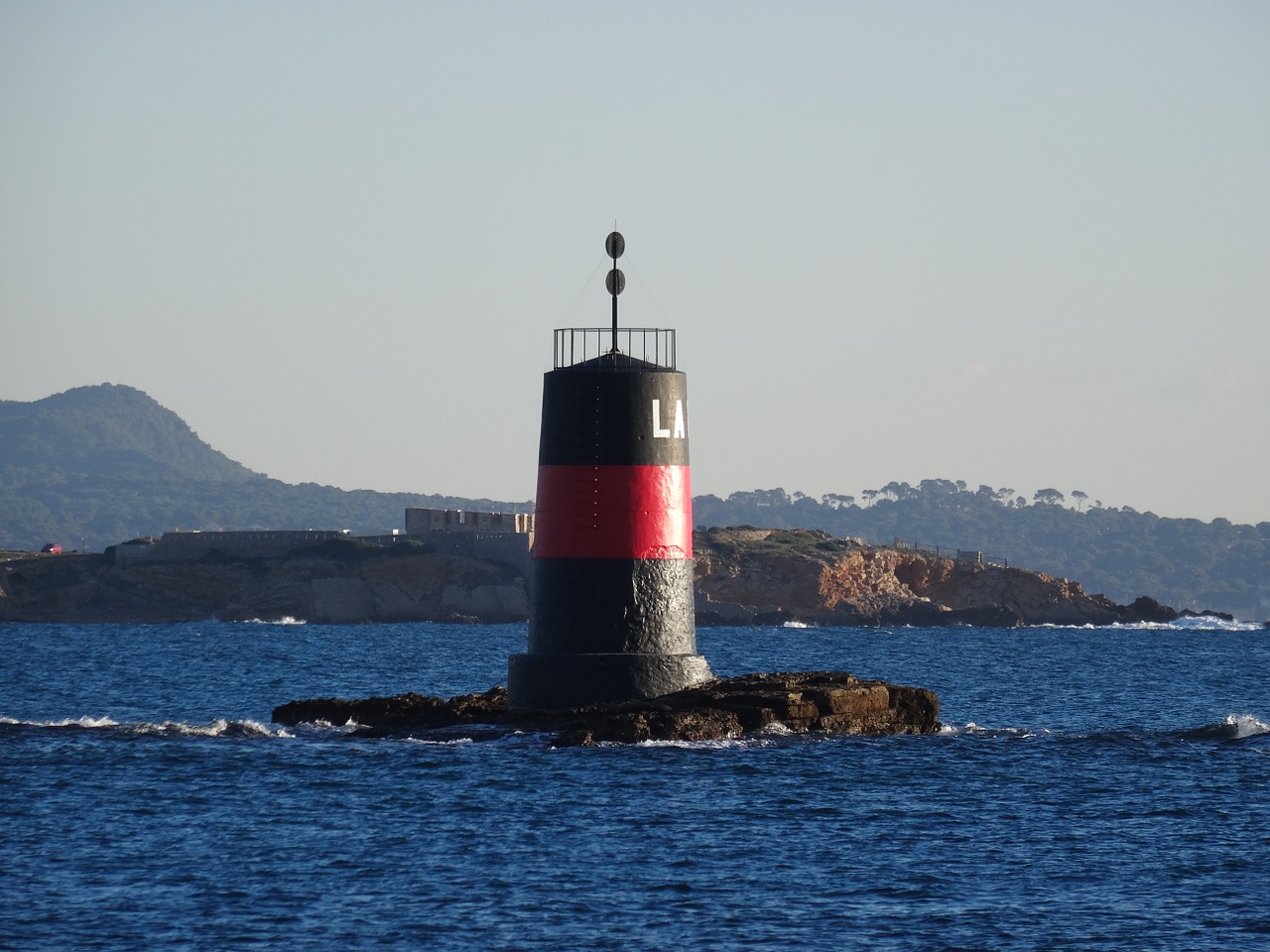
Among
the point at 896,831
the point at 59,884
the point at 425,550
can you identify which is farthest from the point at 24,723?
the point at 425,550

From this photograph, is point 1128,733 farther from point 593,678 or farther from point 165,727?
point 165,727

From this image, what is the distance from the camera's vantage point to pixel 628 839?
917 inches

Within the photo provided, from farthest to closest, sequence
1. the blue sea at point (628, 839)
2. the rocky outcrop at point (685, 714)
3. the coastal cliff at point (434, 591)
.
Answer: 1. the coastal cliff at point (434, 591)
2. the rocky outcrop at point (685, 714)
3. the blue sea at point (628, 839)

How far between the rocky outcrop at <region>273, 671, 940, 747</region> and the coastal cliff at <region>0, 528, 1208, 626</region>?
292ft

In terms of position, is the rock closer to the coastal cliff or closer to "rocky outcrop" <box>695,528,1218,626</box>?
"rocky outcrop" <box>695,528,1218,626</box>

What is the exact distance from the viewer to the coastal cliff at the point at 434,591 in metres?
124

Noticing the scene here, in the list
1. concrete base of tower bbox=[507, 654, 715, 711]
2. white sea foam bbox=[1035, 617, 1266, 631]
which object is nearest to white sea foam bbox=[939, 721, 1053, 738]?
concrete base of tower bbox=[507, 654, 715, 711]

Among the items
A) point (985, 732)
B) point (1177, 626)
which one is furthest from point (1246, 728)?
→ point (1177, 626)

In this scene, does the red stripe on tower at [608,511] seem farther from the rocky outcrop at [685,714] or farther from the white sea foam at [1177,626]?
the white sea foam at [1177,626]

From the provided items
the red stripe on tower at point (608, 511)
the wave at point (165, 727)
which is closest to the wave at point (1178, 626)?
the wave at point (165, 727)

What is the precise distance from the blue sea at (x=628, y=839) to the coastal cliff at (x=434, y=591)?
8466cm

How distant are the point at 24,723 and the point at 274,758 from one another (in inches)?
326

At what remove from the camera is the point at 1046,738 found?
113 feet

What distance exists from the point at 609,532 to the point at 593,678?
2.32 metres
